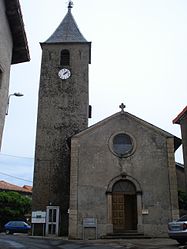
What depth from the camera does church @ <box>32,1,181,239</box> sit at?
2088 cm

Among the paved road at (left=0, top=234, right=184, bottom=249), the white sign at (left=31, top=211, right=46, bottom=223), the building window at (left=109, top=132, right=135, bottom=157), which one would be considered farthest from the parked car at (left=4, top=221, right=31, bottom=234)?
the paved road at (left=0, top=234, right=184, bottom=249)

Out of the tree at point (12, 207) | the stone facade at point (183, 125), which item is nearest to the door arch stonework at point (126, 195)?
the stone facade at point (183, 125)

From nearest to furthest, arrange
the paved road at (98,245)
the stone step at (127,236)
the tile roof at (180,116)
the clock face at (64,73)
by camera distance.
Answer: the paved road at (98,245) < the tile roof at (180,116) < the stone step at (127,236) < the clock face at (64,73)

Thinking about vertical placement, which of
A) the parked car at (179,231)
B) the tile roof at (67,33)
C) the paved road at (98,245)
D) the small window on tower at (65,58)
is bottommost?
the paved road at (98,245)

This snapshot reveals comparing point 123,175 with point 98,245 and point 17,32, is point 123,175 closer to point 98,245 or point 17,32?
point 98,245

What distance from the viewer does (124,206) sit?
72.3 ft

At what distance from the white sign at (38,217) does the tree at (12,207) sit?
15433 millimetres

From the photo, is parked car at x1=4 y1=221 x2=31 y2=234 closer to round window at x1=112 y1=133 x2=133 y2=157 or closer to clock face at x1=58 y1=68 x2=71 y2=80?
clock face at x1=58 y1=68 x2=71 y2=80

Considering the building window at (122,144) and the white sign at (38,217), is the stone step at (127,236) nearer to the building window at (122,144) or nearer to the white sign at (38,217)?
the building window at (122,144)

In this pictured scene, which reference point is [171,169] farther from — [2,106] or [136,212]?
[2,106]

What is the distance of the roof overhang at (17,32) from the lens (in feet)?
34.4

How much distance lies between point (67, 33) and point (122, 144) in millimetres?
16211

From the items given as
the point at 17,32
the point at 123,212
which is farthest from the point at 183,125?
the point at 17,32

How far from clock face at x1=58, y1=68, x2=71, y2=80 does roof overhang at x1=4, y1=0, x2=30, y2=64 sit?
17.9 meters
